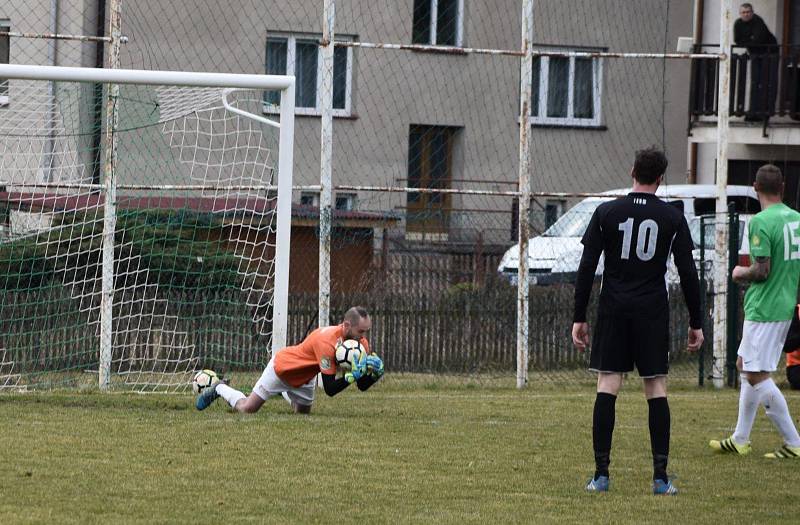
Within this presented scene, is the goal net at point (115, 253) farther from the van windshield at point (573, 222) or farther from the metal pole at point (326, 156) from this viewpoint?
the van windshield at point (573, 222)

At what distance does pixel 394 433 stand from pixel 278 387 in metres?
1.22

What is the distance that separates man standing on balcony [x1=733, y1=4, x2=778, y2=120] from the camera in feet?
71.7

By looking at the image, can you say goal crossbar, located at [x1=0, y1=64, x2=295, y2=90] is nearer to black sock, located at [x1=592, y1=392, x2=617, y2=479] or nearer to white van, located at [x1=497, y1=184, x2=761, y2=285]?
black sock, located at [x1=592, y1=392, x2=617, y2=479]

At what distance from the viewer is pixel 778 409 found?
899cm

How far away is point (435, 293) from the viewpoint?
1636cm

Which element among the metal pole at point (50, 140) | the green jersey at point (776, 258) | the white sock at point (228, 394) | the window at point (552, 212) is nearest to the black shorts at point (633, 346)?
the green jersey at point (776, 258)

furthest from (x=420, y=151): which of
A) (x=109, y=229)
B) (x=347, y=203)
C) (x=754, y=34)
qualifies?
(x=109, y=229)

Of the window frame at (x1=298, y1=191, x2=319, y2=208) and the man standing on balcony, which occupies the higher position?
the man standing on balcony

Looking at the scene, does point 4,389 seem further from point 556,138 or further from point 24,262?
point 556,138

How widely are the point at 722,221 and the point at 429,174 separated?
600 cm

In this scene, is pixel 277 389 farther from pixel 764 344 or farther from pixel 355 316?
pixel 764 344

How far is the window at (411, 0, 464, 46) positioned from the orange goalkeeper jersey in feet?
39.4

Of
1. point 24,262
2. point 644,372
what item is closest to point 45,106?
point 24,262

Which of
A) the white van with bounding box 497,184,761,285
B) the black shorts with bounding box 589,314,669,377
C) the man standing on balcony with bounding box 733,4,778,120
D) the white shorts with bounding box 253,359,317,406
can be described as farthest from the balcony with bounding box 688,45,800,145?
the black shorts with bounding box 589,314,669,377
